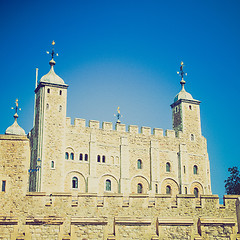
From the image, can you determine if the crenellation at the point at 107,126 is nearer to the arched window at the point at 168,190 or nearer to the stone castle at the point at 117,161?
the stone castle at the point at 117,161

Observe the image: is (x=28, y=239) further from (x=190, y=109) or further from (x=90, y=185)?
(x=190, y=109)

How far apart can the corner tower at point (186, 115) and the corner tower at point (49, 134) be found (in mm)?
14477

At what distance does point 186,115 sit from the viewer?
168ft

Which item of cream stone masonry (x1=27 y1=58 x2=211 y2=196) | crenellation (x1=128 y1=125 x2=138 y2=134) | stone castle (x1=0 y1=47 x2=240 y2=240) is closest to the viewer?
stone castle (x1=0 y1=47 x2=240 y2=240)

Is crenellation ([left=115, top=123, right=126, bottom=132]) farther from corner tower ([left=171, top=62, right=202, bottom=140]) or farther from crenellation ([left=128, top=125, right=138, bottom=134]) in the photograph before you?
corner tower ([left=171, top=62, right=202, bottom=140])

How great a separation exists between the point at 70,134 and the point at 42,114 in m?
3.43

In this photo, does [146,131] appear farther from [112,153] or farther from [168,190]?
[168,190]

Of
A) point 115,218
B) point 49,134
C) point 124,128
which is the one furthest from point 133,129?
point 115,218

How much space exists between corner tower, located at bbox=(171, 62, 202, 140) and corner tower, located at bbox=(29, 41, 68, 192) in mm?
14477

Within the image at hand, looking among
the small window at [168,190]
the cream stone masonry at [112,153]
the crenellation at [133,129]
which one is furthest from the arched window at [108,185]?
the small window at [168,190]

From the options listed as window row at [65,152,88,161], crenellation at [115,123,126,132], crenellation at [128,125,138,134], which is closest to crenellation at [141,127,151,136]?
crenellation at [128,125,138,134]

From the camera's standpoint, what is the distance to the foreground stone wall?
14094 millimetres

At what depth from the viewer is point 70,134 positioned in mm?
43688

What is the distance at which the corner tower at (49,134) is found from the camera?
134 feet
